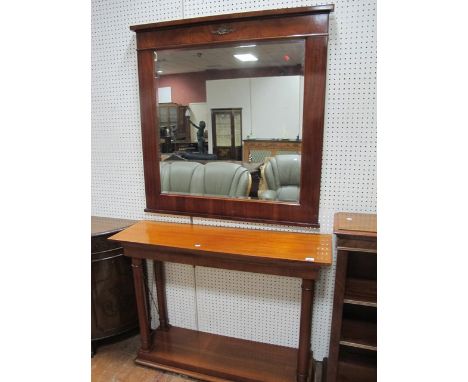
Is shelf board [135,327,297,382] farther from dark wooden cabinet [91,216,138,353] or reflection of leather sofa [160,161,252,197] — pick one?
reflection of leather sofa [160,161,252,197]

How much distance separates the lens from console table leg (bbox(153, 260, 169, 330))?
220 cm

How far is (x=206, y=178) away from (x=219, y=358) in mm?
1122

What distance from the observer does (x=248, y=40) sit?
1.68 m

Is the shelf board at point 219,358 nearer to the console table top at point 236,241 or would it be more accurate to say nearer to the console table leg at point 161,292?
the console table leg at point 161,292

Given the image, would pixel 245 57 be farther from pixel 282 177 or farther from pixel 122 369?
pixel 122 369

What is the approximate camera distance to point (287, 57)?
166 cm

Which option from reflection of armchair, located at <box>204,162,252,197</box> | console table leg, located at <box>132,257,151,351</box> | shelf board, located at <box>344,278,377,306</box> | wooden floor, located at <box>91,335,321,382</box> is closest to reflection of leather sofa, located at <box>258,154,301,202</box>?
reflection of armchair, located at <box>204,162,252,197</box>

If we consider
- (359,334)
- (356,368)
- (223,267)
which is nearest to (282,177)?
(223,267)

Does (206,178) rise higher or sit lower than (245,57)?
lower

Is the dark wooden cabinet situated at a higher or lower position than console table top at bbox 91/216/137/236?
lower

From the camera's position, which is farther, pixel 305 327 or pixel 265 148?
pixel 265 148

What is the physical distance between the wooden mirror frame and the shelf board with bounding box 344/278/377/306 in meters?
0.36
